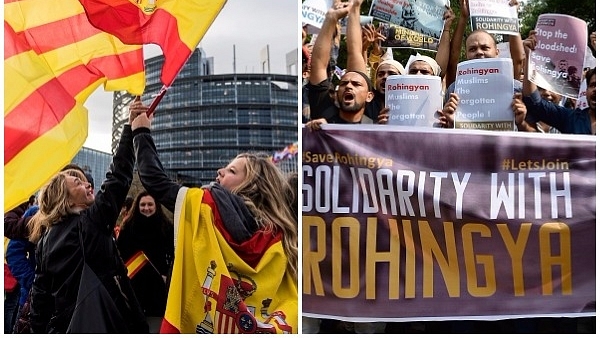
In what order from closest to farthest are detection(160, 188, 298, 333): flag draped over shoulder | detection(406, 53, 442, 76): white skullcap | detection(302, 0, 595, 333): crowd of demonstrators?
detection(160, 188, 298, 333): flag draped over shoulder < detection(302, 0, 595, 333): crowd of demonstrators < detection(406, 53, 442, 76): white skullcap

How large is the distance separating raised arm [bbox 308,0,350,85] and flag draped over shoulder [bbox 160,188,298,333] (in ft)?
3.10

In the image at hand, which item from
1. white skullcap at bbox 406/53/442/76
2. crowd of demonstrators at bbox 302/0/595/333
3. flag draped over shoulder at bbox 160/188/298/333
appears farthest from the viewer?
white skullcap at bbox 406/53/442/76

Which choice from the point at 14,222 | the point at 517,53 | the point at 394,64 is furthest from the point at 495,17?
the point at 14,222

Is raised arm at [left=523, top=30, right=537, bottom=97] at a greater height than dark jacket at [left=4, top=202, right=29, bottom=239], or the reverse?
raised arm at [left=523, top=30, right=537, bottom=97]

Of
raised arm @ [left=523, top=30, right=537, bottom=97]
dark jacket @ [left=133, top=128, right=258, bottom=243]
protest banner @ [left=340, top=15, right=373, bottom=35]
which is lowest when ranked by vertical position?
dark jacket @ [left=133, top=128, right=258, bottom=243]

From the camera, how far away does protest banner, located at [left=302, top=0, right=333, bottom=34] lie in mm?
3947

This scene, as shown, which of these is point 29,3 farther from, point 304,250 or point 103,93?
point 304,250

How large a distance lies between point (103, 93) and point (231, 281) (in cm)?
133

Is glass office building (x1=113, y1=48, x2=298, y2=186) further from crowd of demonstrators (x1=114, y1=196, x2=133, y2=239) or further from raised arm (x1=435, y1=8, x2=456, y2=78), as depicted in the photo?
raised arm (x1=435, y1=8, x2=456, y2=78)

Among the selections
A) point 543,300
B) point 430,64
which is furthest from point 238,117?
point 543,300

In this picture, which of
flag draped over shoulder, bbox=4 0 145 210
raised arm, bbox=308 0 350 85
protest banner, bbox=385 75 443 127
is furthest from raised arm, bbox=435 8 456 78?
flag draped over shoulder, bbox=4 0 145 210

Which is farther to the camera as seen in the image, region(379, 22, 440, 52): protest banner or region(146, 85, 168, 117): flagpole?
region(379, 22, 440, 52): protest banner

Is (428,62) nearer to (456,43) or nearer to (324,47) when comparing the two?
(456,43)

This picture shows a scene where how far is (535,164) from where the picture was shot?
385cm
